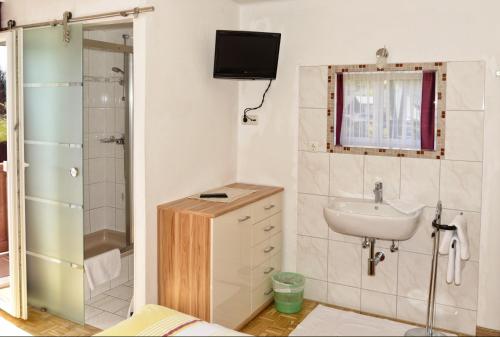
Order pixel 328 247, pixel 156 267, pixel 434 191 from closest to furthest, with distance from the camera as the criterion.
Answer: pixel 156 267, pixel 434 191, pixel 328 247

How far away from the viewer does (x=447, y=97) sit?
351 centimetres

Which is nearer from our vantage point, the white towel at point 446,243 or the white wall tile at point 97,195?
the white towel at point 446,243

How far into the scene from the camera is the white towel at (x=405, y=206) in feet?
11.5

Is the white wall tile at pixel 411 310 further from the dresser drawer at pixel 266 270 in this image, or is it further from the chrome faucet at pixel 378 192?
the dresser drawer at pixel 266 270

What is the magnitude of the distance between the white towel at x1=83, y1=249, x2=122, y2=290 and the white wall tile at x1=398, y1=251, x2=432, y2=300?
2.27 metres

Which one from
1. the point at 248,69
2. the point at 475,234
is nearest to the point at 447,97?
the point at 475,234

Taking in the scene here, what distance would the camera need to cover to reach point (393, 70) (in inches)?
145

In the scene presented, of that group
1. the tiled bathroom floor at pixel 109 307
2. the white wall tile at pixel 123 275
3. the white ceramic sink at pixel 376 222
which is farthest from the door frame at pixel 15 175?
the white ceramic sink at pixel 376 222

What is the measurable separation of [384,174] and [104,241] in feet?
9.25

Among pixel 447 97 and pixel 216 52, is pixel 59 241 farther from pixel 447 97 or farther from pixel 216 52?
pixel 447 97

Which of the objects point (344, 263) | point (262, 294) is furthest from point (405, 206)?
point (262, 294)

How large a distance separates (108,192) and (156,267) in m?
1.89

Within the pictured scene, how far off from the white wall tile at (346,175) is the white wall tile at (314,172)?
50 millimetres

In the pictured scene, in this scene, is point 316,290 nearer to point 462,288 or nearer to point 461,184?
point 462,288
